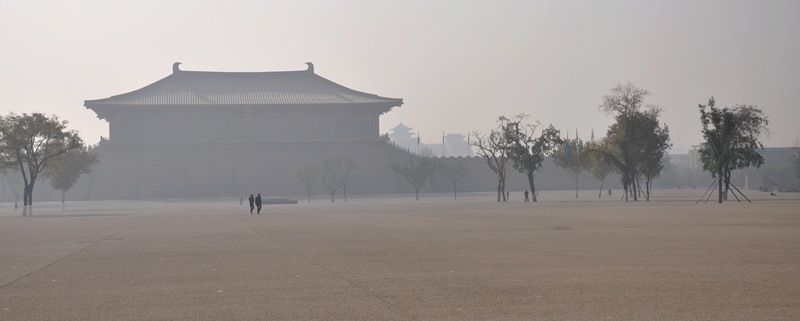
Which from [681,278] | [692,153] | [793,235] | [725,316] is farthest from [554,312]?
[692,153]

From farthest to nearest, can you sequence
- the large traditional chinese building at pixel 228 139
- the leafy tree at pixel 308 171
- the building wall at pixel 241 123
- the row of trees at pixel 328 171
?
the building wall at pixel 241 123
the large traditional chinese building at pixel 228 139
the row of trees at pixel 328 171
the leafy tree at pixel 308 171

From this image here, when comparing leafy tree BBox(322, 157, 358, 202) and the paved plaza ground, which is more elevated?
leafy tree BBox(322, 157, 358, 202)

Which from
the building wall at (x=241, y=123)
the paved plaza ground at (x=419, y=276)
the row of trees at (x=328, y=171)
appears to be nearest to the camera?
the paved plaza ground at (x=419, y=276)

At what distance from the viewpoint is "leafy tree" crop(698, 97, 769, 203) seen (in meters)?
53.6

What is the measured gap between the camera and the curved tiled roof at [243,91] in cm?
9562

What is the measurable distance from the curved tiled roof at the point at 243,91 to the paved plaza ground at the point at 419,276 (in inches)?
2806

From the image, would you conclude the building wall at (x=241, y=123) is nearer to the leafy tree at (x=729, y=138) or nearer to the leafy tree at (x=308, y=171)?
the leafy tree at (x=308, y=171)

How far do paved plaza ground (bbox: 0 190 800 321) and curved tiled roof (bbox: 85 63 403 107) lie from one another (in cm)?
7128

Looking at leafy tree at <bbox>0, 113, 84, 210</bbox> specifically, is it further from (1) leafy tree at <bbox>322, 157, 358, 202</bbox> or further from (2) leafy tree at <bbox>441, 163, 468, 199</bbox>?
(2) leafy tree at <bbox>441, 163, 468, 199</bbox>

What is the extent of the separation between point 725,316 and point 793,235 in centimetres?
1266

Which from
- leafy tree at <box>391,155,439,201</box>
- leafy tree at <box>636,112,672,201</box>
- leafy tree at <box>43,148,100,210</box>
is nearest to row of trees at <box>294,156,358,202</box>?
leafy tree at <box>391,155,439,201</box>

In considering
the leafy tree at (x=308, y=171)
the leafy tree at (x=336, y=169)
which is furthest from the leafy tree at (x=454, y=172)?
the leafy tree at (x=308, y=171)

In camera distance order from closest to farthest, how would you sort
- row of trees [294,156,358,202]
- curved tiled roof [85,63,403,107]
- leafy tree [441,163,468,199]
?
row of trees [294,156,358,202] → leafy tree [441,163,468,199] → curved tiled roof [85,63,403,107]

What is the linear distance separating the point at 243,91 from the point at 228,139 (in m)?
5.41
